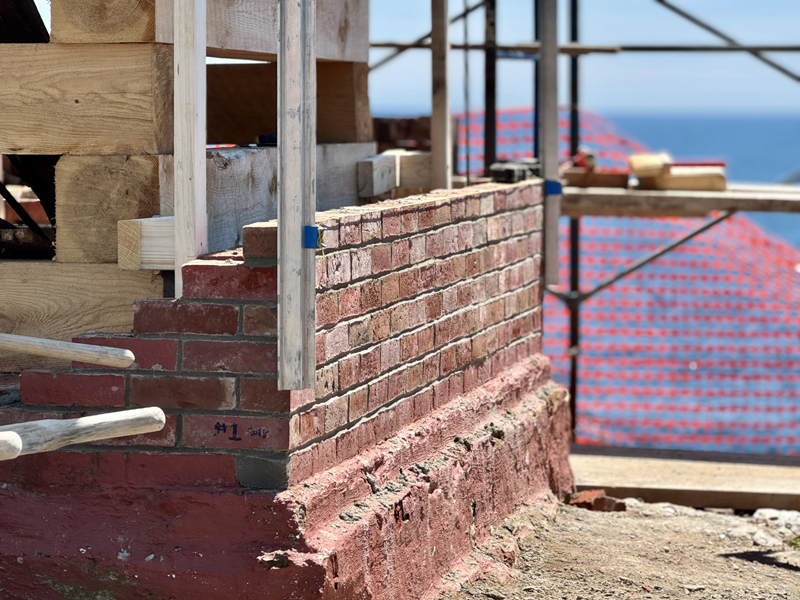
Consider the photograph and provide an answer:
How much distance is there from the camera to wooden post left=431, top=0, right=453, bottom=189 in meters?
5.29

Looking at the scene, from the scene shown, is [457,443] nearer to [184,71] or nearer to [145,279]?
[145,279]

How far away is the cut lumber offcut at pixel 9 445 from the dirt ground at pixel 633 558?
2037 millimetres

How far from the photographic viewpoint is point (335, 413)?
11.3 ft

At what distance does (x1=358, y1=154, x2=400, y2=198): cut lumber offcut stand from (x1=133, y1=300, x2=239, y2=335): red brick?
6.52ft

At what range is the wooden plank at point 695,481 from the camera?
6.21 metres

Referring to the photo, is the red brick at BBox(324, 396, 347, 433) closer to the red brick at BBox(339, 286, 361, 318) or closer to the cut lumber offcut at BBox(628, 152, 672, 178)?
the red brick at BBox(339, 286, 361, 318)

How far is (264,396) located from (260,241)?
43 cm

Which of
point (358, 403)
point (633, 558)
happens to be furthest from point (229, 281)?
point (633, 558)

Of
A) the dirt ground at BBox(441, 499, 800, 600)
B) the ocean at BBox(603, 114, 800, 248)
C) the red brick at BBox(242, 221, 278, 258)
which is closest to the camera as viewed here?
the red brick at BBox(242, 221, 278, 258)

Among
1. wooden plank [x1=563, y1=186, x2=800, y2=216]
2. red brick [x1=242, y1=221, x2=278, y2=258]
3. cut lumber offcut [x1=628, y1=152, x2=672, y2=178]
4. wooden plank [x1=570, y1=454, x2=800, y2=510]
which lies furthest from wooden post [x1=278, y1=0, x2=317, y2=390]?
cut lumber offcut [x1=628, y1=152, x2=672, y2=178]

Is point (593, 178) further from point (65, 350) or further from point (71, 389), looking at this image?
point (65, 350)

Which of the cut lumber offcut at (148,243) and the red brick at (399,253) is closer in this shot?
the cut lumber offcut at (148,243)

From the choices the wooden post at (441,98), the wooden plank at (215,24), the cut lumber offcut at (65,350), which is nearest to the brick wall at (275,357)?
the cut lumber offcut at (65,350)

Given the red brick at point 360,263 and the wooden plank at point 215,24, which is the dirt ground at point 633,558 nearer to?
the red brick at point 360,263
